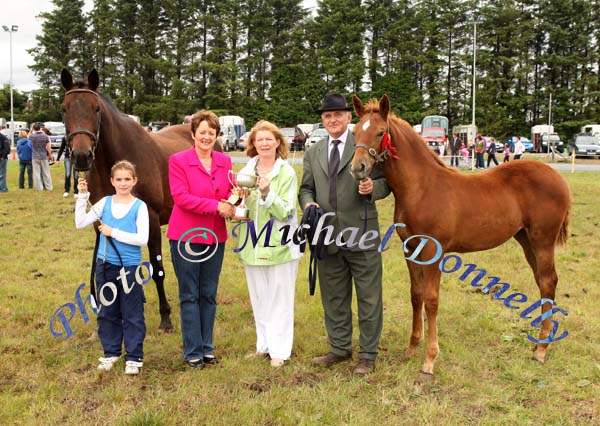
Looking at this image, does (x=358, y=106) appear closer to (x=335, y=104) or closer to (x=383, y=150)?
(x=335, y=104)

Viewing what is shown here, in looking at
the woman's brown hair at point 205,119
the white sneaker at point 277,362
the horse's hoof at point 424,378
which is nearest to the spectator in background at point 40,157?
the woman's brown hair at point 205,119

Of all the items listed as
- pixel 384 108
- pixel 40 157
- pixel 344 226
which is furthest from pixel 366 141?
pixel 40 157

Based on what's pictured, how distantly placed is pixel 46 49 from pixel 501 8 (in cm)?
4362

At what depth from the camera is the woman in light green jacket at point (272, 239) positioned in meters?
4.07

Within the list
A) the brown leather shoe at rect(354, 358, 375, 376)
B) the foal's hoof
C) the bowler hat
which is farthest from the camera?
the foal's hoof

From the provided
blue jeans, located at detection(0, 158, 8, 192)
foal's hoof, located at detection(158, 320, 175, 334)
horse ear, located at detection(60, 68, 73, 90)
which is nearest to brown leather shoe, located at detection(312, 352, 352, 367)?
foal's hoof, located at detection(158, 320, 175, 334)

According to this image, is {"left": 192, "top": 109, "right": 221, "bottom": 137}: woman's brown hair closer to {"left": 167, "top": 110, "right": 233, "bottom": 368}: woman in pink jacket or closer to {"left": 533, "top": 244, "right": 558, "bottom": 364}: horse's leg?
{"left": 167, "top": 110, "right": 233, "bottom": 368}: woman in pink jacket

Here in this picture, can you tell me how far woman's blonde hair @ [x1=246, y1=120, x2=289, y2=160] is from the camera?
412cm

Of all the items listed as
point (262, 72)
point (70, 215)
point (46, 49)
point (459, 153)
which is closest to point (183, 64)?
point (262, 72)

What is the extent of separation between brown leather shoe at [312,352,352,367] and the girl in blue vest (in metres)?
1.46

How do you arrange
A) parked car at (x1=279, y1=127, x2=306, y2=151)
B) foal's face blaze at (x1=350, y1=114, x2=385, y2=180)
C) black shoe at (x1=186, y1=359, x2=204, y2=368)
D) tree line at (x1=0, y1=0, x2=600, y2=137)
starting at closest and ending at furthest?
foal's face blaze at (x1=350, y1=114, x2=385, y2=180)
black shoe at (x1=186, y1=359, x2=204, y2=368)
parked car at (x1=279, y1=127, x2=306, y2=151)
tree line at (x1=0, y1=0, x2=600, y2=137)

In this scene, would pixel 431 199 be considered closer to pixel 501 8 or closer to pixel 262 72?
pixel 262 72

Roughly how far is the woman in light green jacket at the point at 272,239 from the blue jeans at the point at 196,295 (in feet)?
0.99

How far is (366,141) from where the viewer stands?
376 cm
